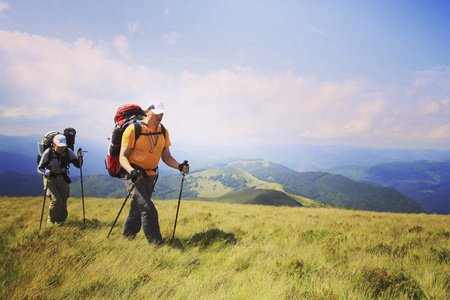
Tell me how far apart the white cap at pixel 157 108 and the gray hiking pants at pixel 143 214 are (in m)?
1.63

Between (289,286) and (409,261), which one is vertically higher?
(289,286)

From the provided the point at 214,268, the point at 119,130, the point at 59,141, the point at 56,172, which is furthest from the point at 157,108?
the point at 56,172

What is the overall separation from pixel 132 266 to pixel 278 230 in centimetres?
474

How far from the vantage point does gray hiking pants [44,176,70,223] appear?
6.24 m

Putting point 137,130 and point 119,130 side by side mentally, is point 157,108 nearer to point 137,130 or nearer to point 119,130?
point 137,130

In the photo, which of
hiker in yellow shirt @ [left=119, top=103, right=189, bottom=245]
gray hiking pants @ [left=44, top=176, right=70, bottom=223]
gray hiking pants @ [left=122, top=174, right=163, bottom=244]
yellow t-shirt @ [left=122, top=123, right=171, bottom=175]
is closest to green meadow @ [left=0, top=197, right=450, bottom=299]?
gray hiking pants @ [left=122, top=174, right=163, bottom=244]

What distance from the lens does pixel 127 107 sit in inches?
209

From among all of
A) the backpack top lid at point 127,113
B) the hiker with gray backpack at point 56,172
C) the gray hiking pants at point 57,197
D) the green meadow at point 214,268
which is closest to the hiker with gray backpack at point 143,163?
the backpack top lid at point 127,113

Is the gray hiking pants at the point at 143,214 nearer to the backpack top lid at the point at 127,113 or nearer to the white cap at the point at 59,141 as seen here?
the backpack top lid at the point at 127,113

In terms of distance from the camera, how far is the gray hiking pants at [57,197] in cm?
624

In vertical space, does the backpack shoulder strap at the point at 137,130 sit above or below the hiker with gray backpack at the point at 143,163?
above

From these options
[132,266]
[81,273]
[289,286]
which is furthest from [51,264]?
[289,286]

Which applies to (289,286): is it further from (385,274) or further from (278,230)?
(278,230)

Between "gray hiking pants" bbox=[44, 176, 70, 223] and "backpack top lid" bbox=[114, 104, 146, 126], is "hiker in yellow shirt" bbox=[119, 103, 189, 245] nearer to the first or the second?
"backpack top lid" bbox=[114, 104, 146, 126]
